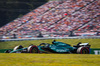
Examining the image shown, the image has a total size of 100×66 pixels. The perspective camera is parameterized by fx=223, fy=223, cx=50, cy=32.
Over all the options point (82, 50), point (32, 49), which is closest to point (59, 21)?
point (82, 50)

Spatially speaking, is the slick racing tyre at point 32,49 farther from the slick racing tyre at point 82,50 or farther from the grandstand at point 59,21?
the grandstand at point 59,21

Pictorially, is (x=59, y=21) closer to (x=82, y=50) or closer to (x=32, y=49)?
(x=82, y=50)

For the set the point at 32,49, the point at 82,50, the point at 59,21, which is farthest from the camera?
the point at 59,21

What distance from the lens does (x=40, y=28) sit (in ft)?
98.3

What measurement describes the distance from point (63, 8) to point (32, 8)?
518 centimetres

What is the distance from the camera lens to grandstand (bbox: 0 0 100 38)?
27.8 meters

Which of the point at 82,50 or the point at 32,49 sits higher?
the point at 32,49

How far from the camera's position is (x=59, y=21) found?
30781 millimetres

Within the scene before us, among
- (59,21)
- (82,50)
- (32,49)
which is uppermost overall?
(59,21)

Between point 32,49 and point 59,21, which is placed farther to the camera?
point 59,21

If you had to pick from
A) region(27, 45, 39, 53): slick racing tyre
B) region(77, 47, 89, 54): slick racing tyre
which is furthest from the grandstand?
region(27, 45, 39, 53): slick racing tyre

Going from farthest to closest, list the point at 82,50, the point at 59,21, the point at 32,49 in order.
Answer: the point at 59,21, the point at 82,50, the point at 32,49

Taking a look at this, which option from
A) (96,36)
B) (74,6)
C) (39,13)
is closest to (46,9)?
(39,13)

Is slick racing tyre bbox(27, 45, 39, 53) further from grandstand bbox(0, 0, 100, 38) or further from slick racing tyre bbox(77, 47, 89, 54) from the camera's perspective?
grandstand bbox(0, 0, 100, 38)
